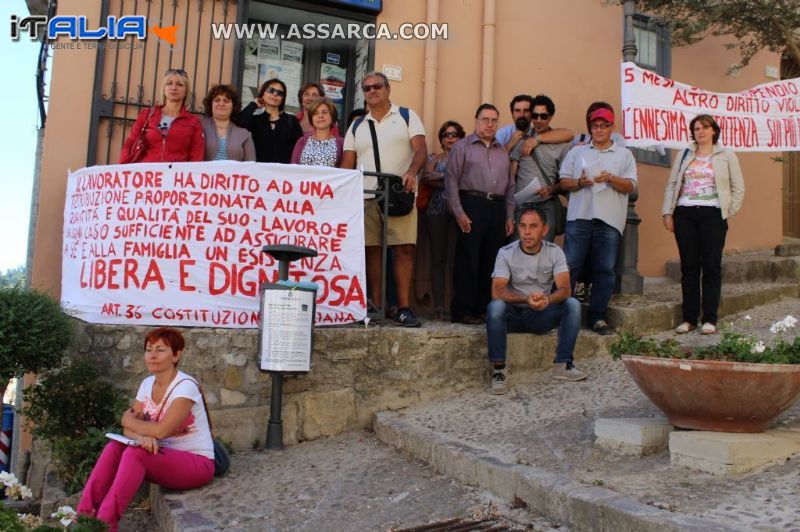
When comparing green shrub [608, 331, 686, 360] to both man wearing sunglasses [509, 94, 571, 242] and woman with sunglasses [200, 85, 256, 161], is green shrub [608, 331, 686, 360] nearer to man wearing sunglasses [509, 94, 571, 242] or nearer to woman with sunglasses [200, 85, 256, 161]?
A: man wearing sunglasses [509, 94, 571, 242]

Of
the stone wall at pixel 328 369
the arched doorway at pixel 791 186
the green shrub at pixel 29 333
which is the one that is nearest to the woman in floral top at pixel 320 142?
the stone wall at pixel 328 369

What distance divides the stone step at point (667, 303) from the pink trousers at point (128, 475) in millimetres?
3638

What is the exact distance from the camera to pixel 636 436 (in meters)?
3.61

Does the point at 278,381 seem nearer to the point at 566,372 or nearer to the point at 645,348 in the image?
the point at 566,372

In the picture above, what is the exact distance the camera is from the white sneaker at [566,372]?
→ 16.7 ft

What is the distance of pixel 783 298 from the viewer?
23.7 ft

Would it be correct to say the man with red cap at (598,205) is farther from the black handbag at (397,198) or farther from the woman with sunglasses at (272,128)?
the woman with sunglasses at (272,128)

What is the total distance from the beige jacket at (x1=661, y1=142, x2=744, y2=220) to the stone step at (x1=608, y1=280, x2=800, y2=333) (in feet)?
2.97

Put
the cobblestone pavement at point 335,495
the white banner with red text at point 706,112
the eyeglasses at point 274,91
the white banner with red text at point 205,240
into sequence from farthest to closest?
the white banner with red text at point 706,112, the eyeglasses at point 274,91, the white banner with red text at point 205,240, the cobblestone pavement at point 335,495

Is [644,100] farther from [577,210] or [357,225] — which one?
[357,225]

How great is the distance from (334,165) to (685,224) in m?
2.84

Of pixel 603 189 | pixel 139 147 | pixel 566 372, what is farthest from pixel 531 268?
pixel 139 147

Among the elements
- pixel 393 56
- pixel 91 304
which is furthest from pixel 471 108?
pixel 91 304

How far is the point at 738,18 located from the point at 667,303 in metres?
3.47
